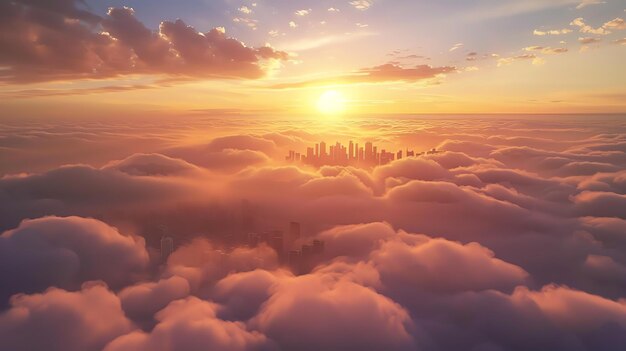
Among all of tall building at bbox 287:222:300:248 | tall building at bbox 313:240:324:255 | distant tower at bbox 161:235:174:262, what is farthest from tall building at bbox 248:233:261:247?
distant tower at bbox 161:235:174:262

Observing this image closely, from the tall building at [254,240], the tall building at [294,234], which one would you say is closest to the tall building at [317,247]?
the tall building at [294,234]

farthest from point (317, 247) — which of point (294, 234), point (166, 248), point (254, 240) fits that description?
point (166, 248)

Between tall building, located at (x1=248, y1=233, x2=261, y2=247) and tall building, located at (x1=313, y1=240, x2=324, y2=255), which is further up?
tall building, located at (x1=313, y1=240, x2=324, y2=255)

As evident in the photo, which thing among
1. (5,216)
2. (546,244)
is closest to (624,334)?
(546,244)

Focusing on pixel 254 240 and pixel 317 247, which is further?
pixel 254 240

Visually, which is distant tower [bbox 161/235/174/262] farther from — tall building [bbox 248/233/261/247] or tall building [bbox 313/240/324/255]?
tall building [bbox 313/240/324/255]

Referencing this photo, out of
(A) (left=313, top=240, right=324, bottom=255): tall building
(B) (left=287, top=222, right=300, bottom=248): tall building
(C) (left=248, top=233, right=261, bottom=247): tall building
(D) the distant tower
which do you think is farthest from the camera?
(B) (left=287, top=222, right=300, bottom=248): tall building

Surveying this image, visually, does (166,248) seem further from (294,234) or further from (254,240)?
(294,234)

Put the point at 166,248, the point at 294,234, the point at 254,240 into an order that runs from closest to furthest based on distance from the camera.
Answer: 1. the point at 166,248
2. the point at 254,240
3. the point at 294,234

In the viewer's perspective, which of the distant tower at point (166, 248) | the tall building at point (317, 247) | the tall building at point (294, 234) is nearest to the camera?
the tall building at point (317, 247)

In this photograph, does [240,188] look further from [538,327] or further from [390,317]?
[538,327]

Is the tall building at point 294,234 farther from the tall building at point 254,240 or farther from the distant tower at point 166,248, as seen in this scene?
the distant tower at point 166,248
